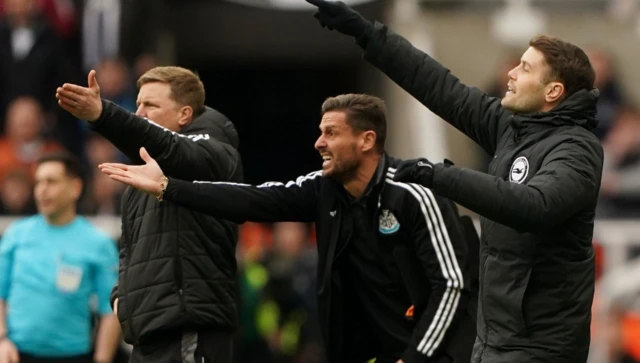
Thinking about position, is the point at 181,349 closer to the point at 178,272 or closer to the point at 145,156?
the point at 178,272

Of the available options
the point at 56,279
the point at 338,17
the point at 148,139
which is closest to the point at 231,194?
the point at 148,139

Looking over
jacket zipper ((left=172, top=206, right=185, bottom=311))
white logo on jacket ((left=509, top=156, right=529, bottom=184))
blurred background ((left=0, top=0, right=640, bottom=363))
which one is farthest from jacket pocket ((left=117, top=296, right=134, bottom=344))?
blurred background ((left=0, top=0, right=640, bottom=363))

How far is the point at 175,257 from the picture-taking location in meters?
6.72

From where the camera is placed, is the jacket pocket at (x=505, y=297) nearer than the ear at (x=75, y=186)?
Yes

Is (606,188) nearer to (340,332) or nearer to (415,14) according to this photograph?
(415,14)

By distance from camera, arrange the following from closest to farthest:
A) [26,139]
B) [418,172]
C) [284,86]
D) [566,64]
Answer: [418,172], [566,64], [26,139], [284,86]

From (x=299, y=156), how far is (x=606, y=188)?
414 cm

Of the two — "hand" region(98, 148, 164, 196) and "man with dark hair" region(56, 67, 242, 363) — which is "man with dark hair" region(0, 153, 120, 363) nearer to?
"man with dark hair" region(56, 67, 242, 363)

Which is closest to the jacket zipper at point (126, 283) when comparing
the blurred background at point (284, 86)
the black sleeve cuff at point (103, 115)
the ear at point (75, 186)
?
the black sleeve cuff at point (103, 115)

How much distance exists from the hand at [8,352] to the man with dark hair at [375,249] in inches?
84.5

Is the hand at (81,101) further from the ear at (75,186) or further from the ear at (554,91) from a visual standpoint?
the ear at (75,186)

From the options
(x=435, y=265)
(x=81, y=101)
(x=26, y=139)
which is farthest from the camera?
(x=26, y=139)

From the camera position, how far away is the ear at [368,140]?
7.13 meters

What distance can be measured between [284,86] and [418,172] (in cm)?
1155
